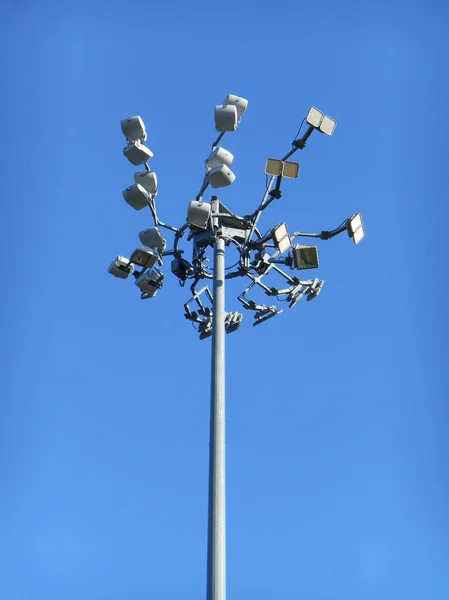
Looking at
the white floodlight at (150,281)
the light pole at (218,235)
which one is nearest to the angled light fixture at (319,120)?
the light pole at (218,235)

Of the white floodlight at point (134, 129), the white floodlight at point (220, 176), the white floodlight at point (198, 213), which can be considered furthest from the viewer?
the white floodlight at point (134, 129)

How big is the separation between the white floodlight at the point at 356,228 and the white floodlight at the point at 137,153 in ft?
9.68

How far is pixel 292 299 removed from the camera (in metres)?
12.9

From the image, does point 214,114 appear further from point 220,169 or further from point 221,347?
point 221,347

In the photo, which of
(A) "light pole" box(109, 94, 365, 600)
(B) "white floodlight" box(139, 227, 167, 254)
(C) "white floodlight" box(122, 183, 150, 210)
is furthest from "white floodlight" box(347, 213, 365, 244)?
(C) "white floodlight" box(122, 183, 150, 210)

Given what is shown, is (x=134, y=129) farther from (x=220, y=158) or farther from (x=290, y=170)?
(x=290, y=170)

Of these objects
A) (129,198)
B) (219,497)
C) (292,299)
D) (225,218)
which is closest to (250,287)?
(292,299)

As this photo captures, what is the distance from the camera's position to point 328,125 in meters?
11.8

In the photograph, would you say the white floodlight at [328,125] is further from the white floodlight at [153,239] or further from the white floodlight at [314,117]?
the white floodlight at [153,239]

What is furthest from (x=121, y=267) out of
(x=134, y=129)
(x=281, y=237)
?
(x=281, y=237)

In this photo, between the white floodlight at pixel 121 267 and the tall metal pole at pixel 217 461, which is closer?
the tall metal pole at pixel 217 461

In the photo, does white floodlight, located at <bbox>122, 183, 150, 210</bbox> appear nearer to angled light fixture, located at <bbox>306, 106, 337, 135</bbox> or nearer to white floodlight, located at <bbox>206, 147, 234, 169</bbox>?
A: white floodlight, located at <bbox>206, 147, 234, 169</bbox>

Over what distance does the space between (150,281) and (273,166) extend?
2358mm

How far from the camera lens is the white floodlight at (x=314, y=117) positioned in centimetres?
1162
